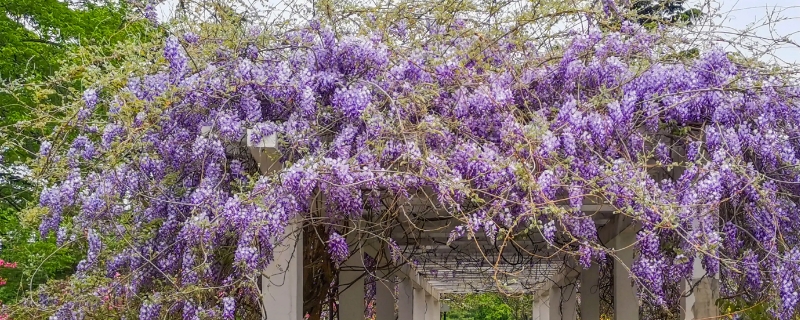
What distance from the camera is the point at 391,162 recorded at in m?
3.19

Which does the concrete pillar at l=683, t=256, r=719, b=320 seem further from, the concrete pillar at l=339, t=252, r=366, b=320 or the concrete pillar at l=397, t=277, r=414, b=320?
the concrete pillar at l=397, t=277, r=414, b=320

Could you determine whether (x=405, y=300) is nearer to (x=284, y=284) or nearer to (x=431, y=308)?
(x=431, y=308)

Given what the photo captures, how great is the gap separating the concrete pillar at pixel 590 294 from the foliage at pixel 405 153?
9.43 ft

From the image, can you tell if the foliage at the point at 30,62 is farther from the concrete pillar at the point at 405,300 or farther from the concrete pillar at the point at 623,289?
the concrete pillar at the point at 623,289

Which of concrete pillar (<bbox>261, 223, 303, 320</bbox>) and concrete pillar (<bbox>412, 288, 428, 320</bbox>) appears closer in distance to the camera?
concrete pillar (<bbox>261, 223, 303, 320</bbox>)

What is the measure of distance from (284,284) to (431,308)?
8711mm

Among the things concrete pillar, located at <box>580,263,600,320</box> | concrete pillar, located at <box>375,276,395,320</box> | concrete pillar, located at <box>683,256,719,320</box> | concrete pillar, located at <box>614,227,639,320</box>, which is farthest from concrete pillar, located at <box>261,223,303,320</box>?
concrete pillar, located at <box>580,263,600,320</box>

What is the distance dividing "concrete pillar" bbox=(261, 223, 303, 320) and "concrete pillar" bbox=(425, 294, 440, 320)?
787 cm

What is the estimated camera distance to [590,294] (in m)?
6.54

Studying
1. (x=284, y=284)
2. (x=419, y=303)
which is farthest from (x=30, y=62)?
(x=284, y=284)

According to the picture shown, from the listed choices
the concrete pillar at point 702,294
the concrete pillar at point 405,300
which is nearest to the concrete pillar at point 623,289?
the concrete pillar at point 702,294

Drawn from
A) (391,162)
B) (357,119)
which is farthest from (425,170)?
(357,119)

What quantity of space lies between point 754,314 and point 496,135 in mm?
1358

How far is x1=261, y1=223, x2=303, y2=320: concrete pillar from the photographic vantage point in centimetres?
338
